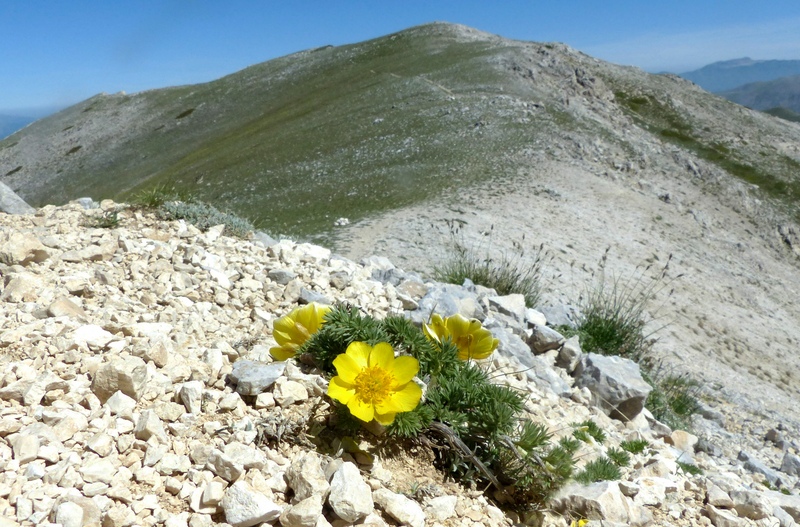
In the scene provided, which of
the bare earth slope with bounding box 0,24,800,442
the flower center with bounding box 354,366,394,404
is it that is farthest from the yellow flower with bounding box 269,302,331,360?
the bare earth slope with bounding box 0,24,800,442

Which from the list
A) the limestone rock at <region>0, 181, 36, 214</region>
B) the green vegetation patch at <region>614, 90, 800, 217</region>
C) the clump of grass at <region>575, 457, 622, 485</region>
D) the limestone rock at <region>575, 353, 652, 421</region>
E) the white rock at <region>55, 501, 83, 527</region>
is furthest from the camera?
the green vegetation patch at <region>614, 90, 800, 217</region>

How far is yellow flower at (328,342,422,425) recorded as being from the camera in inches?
116

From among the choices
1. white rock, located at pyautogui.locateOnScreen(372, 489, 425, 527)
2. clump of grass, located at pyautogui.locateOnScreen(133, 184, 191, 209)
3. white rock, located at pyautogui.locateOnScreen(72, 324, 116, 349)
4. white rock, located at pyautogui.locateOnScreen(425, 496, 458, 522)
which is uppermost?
clump of grass, located at pyautogui.locateOnScreen(133, 184, 191, 209)

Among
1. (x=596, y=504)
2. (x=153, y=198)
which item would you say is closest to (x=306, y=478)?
(x=596, y=504)

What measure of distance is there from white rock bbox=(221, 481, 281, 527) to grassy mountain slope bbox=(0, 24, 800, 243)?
17.5 ft

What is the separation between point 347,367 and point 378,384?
183 mm

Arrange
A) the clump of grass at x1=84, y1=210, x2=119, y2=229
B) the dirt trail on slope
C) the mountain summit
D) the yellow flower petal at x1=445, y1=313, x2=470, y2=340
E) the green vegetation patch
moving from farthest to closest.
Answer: the green vegetation patch
the mountain summit
the dirt trail on slope
the clump of grass at x1=84, y1=210, x2=119, y2=229
the yellow flower petal at x1=445, y1=313, x2=470, y2=340

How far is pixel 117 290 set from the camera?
4578 millimetres

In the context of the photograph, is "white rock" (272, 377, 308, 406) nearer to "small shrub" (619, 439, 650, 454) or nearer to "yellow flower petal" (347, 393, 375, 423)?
"yellow flower petal" (347, 393, 375, 423)

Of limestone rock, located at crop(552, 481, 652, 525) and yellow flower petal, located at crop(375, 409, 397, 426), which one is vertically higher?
yellow flower petal, located at crop(375, 409, 397, 426)

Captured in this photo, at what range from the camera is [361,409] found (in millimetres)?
2908

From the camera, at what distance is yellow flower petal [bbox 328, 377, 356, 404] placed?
2.92 metres

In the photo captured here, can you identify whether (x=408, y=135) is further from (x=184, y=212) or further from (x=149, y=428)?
(x=149, y=428)

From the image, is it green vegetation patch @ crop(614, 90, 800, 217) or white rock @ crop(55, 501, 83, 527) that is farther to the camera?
green vegetation patch @ crop(614, 90, 800, 217)
